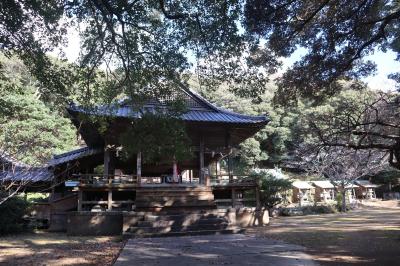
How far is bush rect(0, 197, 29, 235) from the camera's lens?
1538 centimetres

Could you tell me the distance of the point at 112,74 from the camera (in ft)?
30.7

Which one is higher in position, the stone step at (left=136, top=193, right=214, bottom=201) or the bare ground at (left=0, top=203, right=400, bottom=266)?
the stone step at (left=136, top=193, right=214, bottom=201)

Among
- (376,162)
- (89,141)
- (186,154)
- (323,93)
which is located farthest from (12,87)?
(376,162)

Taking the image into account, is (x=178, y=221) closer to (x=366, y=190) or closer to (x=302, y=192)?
(x=302, y=192)

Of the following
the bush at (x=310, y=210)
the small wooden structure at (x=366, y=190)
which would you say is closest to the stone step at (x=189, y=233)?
the bush at (x=310, y=210)

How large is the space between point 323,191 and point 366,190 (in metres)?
6.17

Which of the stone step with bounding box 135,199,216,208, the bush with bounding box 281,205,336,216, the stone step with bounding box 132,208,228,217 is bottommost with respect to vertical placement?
the bush with bounding box 281,205,336,216

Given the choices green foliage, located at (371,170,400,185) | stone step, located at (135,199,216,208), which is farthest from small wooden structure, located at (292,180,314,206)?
stone step, located at (135,199,216,208)

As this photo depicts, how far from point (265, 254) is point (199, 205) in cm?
705

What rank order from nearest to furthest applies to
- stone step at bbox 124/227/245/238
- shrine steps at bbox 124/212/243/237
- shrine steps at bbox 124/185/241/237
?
stone step at bbox 124/227/245/238, shrine steps at bbox 124/212/243/237, shrine steps at bbox 124/185/241/237

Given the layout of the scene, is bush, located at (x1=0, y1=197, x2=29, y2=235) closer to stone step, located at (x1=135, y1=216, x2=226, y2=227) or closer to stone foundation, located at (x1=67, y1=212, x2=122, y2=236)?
stone foundation, located at (x1=67, y1=212, x2=122, y2=236)

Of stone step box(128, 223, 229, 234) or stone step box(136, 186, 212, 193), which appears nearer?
stone step box(128, 223, 229, 234)

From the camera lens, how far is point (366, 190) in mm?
43406

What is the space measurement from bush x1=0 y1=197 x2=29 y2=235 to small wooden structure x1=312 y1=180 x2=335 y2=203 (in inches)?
1265
